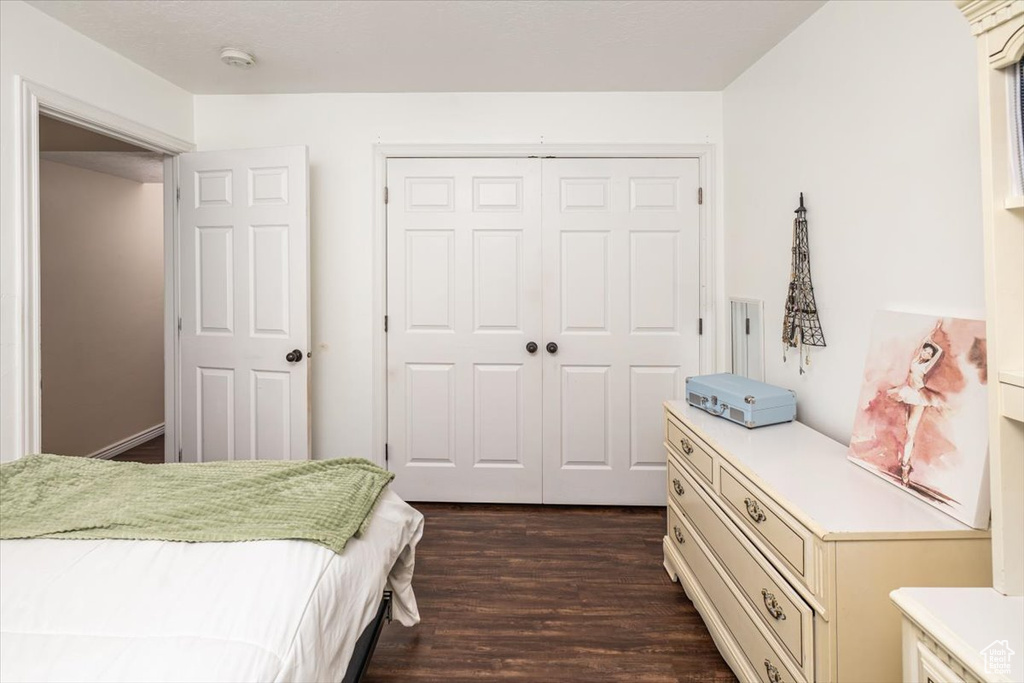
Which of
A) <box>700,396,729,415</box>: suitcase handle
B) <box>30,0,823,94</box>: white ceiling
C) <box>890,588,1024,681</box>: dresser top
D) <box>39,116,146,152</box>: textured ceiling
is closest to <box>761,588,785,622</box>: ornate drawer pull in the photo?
<box>890,588,1024,681</box>: dresser top

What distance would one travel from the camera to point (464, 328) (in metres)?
3.20

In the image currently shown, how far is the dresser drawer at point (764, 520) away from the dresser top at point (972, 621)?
0.24m

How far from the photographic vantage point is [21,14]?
212cm

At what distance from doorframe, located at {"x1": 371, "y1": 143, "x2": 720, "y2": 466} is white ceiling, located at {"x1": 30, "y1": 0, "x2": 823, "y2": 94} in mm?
334

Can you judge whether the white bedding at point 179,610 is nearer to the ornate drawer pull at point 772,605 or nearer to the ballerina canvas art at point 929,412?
the ornate drawer pull at point 772,605

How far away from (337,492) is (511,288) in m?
1.88

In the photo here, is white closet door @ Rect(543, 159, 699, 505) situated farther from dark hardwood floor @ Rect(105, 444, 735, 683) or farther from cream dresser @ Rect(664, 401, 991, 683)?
cream dresser @ Rect(664, 401, 991, 683)

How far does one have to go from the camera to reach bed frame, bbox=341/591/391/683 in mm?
1503

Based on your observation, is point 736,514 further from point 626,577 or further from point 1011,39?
point 1011,39

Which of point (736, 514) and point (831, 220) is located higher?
point (831, 220)

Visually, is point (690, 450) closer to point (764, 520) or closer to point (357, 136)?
point (764, 520)

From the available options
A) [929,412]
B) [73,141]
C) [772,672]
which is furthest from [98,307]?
[929,412]

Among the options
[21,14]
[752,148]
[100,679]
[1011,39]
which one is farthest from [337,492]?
[752,148]

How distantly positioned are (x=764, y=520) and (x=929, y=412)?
0.53 meters
